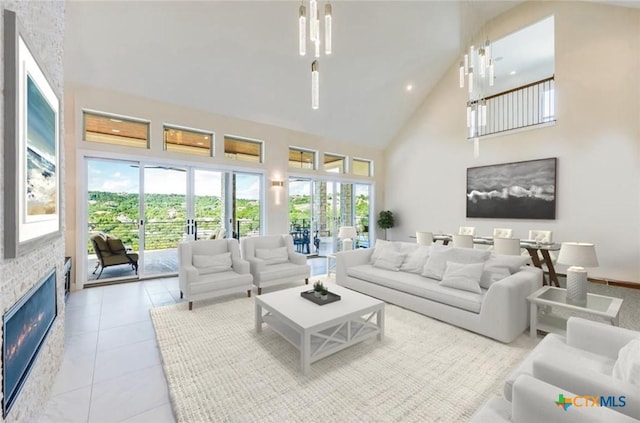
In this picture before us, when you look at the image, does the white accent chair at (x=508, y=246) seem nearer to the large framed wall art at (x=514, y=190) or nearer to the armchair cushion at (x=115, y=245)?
the large framed wall art at (x=514, y=190)

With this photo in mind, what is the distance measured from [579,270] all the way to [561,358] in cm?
173

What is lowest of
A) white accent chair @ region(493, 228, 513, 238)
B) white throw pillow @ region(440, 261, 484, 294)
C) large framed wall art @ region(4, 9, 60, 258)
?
white throw pillow @ region(440, 261, 484, 294)

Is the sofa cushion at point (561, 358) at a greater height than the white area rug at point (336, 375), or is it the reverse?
the sofa cushion at point (561, 358)

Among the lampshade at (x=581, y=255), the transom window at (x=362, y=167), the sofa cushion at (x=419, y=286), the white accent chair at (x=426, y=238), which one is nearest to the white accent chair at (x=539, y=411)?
the sofa cushion at (x=419, y=286)

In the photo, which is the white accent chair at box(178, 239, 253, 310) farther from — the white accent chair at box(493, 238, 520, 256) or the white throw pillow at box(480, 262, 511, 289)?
the white accent chair at box(493, 238, 520, 256)

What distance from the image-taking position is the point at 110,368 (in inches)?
92.8

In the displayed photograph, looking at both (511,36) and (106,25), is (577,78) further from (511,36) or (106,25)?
(106,25)

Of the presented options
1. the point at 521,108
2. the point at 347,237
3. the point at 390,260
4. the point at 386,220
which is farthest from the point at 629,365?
the point at 386,220

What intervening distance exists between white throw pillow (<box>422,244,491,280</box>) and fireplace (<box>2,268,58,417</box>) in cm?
377

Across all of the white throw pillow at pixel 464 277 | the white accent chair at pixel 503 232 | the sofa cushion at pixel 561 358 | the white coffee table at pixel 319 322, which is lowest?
the white coffee table at pixel 319 322

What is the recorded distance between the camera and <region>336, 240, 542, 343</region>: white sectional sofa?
273cm

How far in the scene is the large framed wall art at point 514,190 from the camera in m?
5.65

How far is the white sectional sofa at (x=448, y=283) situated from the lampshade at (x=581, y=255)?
1.29 ft

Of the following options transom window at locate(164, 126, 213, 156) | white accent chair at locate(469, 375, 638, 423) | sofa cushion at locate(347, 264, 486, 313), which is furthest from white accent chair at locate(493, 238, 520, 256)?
transom window at locate(164, 126, 213, 156)
